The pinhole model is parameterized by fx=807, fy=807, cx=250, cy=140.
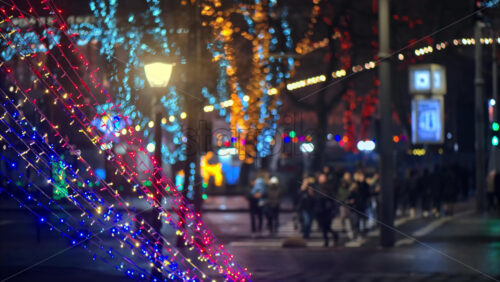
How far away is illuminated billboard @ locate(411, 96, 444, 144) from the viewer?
22.6 m

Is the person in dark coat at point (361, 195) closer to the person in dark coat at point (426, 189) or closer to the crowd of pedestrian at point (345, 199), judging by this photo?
the crowd of pedestrian at point (345, 199)

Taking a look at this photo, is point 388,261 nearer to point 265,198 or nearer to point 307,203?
point 307,203

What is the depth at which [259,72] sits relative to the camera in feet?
86.8

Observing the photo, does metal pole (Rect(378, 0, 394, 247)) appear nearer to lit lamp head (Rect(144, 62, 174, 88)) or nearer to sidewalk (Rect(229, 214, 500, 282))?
sidewalk (Rect(229, 214, 500, 282))

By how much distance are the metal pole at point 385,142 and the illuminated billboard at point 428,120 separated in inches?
154

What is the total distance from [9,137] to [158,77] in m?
4.18

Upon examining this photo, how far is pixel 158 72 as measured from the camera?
14.3 meters

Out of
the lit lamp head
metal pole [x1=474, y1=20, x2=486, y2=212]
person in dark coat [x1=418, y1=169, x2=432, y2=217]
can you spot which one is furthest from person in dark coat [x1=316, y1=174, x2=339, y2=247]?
metal pole [x1=474, y1=20, x2=486, y2=212]

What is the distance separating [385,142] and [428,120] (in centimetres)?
410

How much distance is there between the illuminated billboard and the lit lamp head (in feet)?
33.9

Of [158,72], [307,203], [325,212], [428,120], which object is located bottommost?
[325,212]

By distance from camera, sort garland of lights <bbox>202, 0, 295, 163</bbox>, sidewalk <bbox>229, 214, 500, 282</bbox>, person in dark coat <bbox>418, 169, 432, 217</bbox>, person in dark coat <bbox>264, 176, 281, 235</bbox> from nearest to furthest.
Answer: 1. sidewalk <bbox>229, 214, 500, 282</bbox>
2. garland of lights <bbox>202, 0, 295, 163</bbox>
3. person in dark coat <bbox>264, 176, 281, 235</bbox>
4. person in dark coat <bbox>418, 169, 432, 217</bbox>

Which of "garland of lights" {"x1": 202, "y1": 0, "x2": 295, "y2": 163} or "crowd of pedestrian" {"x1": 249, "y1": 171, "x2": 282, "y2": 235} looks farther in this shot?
"crowd of pedestrian" {"x1": 249, "y1": 171, "x2": 282, "y2": 235}

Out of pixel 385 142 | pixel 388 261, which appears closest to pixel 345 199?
pixel 385 142
